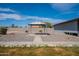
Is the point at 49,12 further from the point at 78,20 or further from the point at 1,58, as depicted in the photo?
the point at 1,58

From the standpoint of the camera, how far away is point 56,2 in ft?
17.6

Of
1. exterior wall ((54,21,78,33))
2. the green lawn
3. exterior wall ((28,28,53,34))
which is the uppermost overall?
exterior wall ((54,21,78,33))

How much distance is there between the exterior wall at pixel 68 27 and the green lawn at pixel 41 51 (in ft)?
0.97

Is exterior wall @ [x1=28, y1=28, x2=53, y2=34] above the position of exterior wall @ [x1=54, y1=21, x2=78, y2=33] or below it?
below

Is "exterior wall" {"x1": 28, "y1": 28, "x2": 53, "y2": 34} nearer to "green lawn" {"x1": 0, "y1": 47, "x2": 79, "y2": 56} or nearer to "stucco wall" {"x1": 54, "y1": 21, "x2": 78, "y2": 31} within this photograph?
"stucco wall" {"x1": 54, "y1": 21, "x2": 78, "y2": 31}

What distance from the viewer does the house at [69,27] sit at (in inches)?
212

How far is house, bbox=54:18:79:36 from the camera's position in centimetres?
538

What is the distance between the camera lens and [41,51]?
5363 mm

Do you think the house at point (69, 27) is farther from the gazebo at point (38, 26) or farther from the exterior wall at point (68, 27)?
the gazebo at point (38, 26)

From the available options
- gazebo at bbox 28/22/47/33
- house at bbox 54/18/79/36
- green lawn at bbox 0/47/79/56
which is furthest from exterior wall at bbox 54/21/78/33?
green lawn at bbox 0/47/79/56

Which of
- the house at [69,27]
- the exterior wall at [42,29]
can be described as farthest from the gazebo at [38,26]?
the house at [69,27]

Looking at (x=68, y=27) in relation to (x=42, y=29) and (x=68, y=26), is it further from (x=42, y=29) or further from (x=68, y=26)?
(x=42, y=29)

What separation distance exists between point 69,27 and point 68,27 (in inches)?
0.7

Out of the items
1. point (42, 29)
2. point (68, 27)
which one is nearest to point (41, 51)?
point (42, 29)
